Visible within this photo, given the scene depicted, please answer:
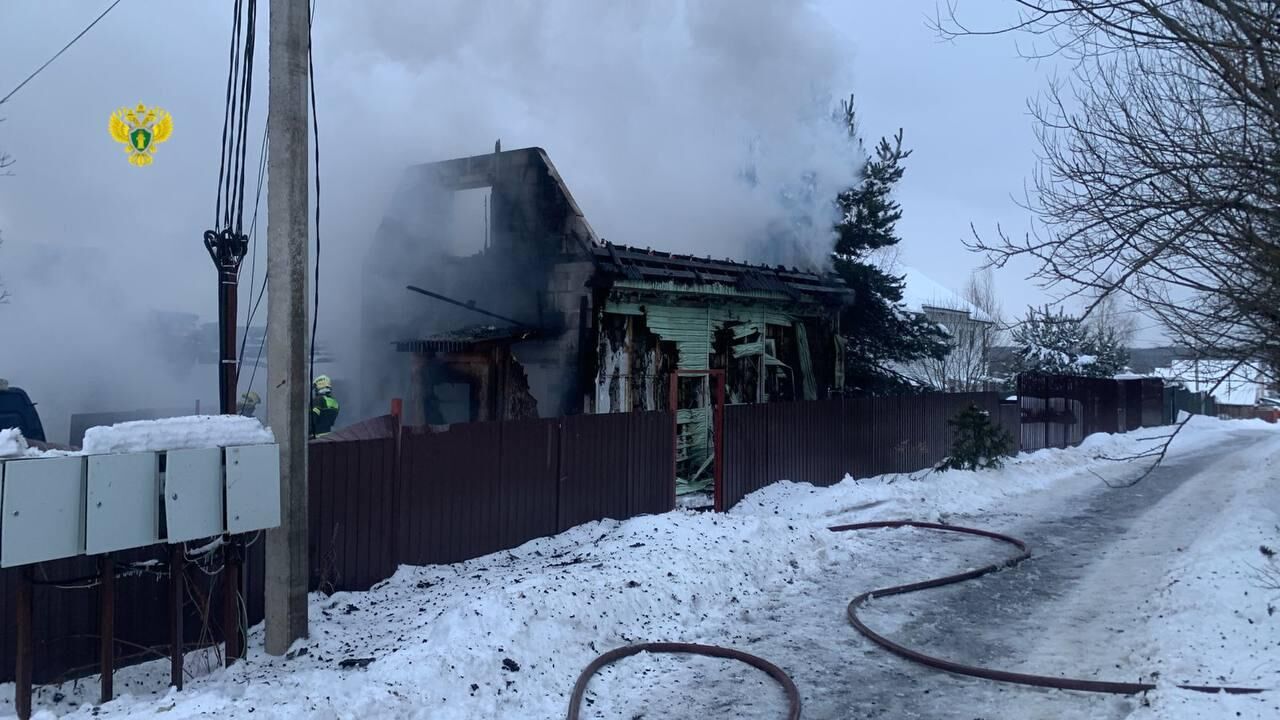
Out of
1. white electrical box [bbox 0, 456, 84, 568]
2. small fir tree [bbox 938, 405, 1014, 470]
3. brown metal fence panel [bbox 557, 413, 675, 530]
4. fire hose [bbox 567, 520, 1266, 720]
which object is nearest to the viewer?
white electrical box [bbox 0, 456, 84, 568]

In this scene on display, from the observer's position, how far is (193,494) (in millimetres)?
5273

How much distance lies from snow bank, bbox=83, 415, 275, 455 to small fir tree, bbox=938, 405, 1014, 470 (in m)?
13.1

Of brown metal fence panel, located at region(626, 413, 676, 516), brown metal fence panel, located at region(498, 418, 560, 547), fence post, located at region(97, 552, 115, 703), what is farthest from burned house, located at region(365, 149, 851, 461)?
fence post, located at region(97, 552, 115, 703)

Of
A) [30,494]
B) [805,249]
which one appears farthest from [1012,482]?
[30,494]

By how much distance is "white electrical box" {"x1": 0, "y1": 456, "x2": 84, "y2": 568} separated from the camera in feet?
14.7

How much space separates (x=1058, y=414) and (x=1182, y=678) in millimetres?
18647

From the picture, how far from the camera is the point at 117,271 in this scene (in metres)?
16.2

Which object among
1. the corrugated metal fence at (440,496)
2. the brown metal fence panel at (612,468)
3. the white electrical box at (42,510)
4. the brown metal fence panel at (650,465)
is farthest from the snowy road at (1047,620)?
the white electrical box at (42,510)

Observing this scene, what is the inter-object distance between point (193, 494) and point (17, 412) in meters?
6.25

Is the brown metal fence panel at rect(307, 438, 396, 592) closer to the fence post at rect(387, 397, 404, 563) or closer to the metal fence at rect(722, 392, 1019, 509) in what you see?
the fence post at rect(387, 397, 404, 563)

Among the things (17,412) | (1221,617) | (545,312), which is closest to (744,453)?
(545,312)

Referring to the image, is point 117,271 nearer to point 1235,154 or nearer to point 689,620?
point 689,620

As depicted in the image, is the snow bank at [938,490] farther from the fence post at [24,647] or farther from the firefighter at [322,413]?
the fence post at [24,647]

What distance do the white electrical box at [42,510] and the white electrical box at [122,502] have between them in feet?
0.20
